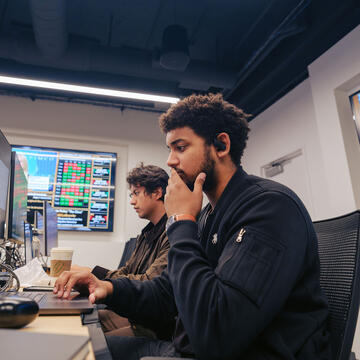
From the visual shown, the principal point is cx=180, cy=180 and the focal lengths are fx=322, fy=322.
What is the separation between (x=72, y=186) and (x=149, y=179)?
2.41m

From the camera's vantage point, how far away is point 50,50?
3.08 metres

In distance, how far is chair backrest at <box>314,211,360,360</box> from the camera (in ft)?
2.35

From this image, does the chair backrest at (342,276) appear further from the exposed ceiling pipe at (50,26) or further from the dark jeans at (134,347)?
the exposed ceiling pipe at (50,26)

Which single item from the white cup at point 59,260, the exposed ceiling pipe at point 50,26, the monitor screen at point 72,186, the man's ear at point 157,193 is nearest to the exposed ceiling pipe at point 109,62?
the exposed ceiling pipe at point 50,26

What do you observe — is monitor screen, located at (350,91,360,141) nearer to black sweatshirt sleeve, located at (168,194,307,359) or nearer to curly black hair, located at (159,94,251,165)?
curly black hair, located at (159,94,251,165)

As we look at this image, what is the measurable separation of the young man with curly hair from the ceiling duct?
2.35 metres

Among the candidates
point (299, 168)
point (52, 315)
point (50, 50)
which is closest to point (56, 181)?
point (50, 50)

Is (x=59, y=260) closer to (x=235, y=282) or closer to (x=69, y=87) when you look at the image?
(x=235, y=282)

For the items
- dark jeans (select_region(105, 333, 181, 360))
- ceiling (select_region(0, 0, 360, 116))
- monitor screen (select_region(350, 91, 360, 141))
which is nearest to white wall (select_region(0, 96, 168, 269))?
ceiling (select_region(0, 0, 360, 116))

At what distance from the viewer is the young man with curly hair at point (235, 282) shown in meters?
0.64

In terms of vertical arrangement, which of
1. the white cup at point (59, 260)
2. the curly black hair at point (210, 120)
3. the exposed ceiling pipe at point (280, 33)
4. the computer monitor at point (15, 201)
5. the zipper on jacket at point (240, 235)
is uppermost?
the exposed ceiling pipe at point (280, 33)

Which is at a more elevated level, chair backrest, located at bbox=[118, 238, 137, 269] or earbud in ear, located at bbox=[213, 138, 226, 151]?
earbud in ear, located at bbox=[213, 138, 226, 151]

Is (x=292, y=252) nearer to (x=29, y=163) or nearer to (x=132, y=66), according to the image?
(x=132, y=66)

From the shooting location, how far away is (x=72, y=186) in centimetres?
427
